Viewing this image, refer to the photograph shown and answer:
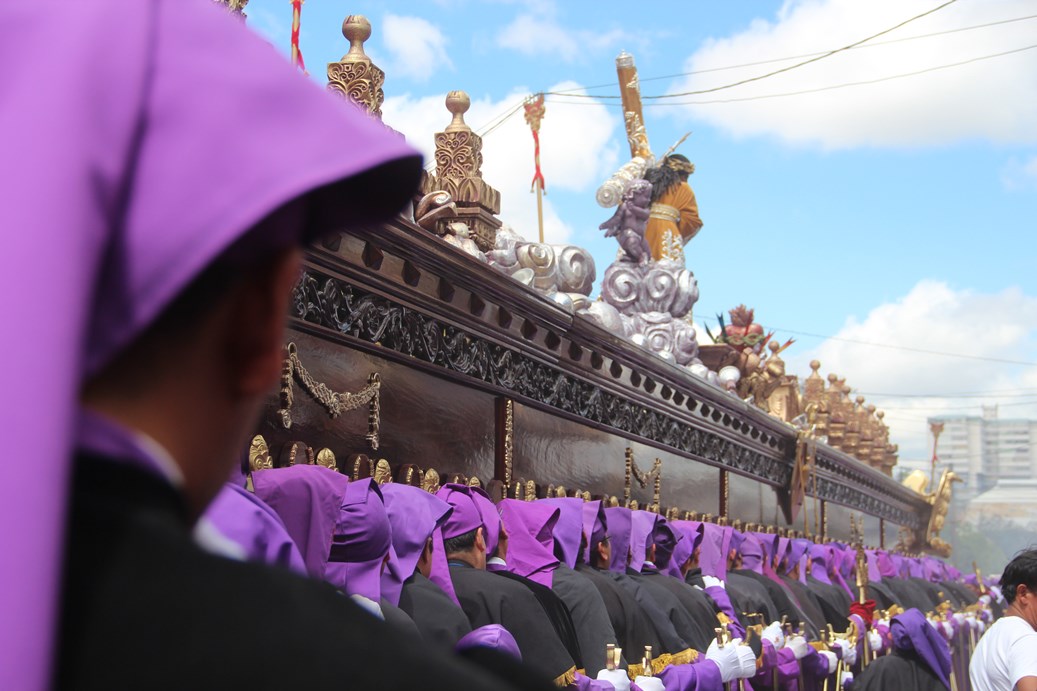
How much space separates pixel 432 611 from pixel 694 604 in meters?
3.44

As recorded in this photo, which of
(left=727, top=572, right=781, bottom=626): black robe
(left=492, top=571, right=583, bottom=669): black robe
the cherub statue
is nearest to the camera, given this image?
(left=492, top=571, right=583, bottom=669): black robe

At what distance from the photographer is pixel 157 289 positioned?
0.78 meters

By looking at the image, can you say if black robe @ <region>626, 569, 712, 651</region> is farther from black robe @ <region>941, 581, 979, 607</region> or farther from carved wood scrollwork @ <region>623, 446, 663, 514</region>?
black robe @ <region>941, 581, 979, 607</region>

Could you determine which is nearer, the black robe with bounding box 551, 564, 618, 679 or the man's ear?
the man's ear

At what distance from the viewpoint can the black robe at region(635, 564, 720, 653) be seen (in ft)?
22.9

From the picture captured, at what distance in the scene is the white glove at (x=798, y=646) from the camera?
833cm

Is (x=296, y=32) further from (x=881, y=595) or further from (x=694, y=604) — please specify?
(x=881, y=595)

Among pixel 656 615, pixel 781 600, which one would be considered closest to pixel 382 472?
pixel 656 615

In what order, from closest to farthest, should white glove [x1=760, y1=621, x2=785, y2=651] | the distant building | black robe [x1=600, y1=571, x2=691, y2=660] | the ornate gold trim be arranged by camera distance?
the ornate gold trim < black robe [x1=600, y1=571, x2=691, y2=660] < white glove [x1=760, y1=621, x2=785, y2=651] < the distant building

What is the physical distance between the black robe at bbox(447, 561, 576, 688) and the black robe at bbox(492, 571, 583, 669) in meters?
0.28

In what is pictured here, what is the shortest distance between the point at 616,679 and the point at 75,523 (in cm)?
431

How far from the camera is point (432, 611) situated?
13.5 ft

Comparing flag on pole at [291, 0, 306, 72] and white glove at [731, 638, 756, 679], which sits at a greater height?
flag on pole at [291, 0, 306, 72]

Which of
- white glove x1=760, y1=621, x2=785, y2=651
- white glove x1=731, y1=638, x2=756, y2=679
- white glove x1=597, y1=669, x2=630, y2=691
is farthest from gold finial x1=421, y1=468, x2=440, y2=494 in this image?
white glove x1=760, y1=621, x2=785, y2=651
